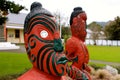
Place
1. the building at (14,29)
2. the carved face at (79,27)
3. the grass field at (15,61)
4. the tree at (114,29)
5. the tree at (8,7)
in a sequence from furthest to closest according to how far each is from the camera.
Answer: the tree at (114,29) < the building at (14,29) < the grass field at (15,61) < the tree at (8,7) < the carved face at (79,27)

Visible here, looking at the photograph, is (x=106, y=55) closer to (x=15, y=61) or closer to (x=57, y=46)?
(x=15, y=61)

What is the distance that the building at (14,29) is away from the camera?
122 ft

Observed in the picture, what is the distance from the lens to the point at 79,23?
4.67 metres

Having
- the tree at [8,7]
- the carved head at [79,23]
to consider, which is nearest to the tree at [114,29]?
the tree at [8,7]

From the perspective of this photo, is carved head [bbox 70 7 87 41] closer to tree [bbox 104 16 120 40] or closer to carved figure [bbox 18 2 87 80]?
carved figure [bbox 18 2 87 80]

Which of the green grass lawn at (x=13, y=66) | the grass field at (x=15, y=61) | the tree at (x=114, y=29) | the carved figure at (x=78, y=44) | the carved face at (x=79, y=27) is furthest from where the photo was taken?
the tree at (x=114, y=29)

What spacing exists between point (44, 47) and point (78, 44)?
1.83 meters

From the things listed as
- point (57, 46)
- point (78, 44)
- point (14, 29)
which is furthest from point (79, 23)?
point (14, 29)

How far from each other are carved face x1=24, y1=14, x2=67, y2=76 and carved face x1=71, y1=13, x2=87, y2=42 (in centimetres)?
182

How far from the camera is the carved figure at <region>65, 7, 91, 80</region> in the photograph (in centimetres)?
448

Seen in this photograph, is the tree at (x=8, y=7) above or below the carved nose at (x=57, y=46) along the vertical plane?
above

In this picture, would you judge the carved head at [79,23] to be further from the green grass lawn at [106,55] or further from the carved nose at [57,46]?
the green grass lawn at [106,55]

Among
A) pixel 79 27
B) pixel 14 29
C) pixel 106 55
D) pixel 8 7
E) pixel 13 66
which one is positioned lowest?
pixel 106 55

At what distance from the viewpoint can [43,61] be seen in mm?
2754
